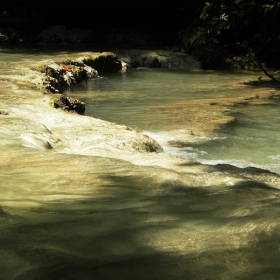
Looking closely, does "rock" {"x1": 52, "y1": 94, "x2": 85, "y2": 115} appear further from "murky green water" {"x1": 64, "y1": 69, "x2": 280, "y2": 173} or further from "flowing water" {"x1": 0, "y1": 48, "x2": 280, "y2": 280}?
"flowing water" {"x1": 0, "y1": 48, "x2": 280, "y2": 280}

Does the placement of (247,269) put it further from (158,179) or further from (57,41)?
(57,41)

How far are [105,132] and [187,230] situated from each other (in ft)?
13.3

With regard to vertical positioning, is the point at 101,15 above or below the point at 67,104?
above

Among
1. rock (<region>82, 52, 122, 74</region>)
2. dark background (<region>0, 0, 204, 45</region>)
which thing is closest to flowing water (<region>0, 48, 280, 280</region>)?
rock (<region>82, 52, 122, 74</region>)

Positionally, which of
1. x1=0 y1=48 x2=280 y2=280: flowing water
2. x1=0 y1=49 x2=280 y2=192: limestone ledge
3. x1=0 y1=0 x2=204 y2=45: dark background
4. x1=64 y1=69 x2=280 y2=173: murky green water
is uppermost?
x1=0 y1=0 x2=204 y2=45: dark background

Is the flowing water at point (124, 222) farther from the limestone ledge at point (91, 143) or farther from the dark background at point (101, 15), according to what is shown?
the dark background at point (101, 15)

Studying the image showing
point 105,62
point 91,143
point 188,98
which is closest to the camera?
point 91,143

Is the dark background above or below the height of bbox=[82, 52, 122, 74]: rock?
above

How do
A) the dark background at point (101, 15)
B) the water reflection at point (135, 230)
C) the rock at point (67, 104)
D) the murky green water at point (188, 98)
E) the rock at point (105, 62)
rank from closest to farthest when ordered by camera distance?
the water reflection at point (135, 230) < the murky green water at point (188, 98) < the rock at point (67, 104) < the rock at point (105, 62) < the dark background at point (101, 15)

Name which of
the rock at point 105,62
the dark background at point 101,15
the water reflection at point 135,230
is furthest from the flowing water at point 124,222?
the dark background at point 101,15

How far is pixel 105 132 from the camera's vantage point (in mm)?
6312

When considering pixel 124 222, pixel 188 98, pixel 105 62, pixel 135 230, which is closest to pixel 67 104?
pixel 188 98

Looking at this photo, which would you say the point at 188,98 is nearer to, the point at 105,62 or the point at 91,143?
the point at 105,62

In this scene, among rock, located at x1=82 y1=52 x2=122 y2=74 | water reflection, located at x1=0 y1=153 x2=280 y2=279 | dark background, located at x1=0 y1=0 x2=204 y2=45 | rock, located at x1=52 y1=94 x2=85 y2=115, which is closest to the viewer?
water reflection, located at x1=0 y1=153 x2=280 y2=279
